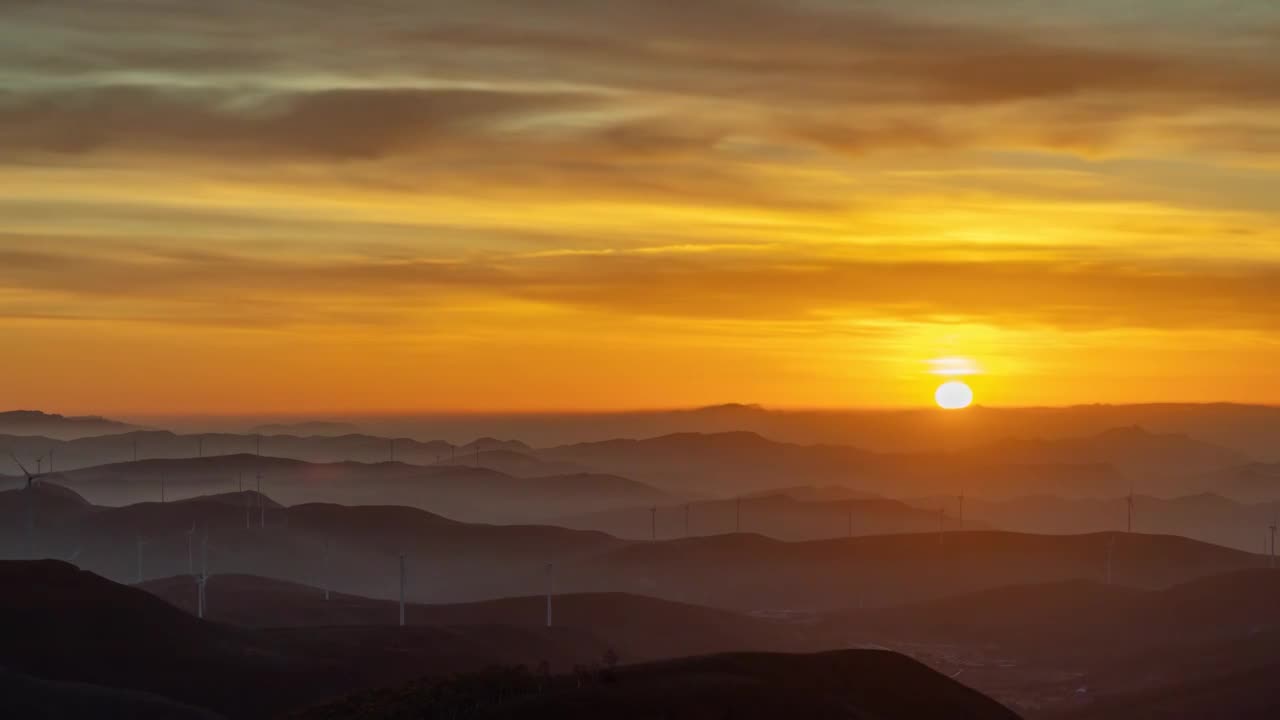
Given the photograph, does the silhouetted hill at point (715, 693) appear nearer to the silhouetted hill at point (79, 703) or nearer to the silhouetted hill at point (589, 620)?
the silhouetted hill at point (79, 703)

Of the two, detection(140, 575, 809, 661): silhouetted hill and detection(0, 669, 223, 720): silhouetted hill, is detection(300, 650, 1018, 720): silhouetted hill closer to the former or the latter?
detection(0, 669, 223, 720): silhouetted hill

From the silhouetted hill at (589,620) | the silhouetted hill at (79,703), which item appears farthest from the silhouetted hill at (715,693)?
the silhouetted hill at (589,620)

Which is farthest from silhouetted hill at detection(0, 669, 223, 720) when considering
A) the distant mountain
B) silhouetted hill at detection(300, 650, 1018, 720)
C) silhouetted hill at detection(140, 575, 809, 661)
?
silhouetted hill at detection(140, 575, 809, 661)

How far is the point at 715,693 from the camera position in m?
65.1

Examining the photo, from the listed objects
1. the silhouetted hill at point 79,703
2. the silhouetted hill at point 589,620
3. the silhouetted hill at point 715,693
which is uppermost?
the silhouetted hill at point 715,693

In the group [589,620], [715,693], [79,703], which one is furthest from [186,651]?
[715,693]

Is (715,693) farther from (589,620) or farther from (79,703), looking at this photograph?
(589,620)

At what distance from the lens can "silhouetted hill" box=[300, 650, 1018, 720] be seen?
207 ft

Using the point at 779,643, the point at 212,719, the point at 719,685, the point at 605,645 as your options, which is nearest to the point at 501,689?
the point at 719,685

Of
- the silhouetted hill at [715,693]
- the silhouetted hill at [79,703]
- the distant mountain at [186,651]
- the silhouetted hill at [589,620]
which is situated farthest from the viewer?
the silhouetted hill at [589,620]

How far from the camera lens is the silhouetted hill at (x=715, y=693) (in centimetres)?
6297

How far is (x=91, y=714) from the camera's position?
103 metres

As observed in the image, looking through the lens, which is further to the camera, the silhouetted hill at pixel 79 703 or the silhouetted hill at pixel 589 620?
the silhouetted hill at pixel 589 620

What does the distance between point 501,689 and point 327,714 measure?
14.8 metres
